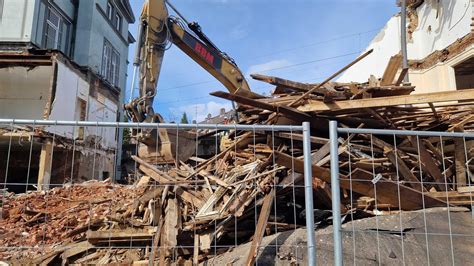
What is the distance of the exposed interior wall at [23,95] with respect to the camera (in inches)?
673

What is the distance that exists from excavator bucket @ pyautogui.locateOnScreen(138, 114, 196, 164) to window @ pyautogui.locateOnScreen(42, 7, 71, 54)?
13.2m

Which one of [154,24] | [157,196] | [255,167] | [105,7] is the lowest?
[157,196]

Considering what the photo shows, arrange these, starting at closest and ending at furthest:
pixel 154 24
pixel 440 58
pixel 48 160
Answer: pixel 154 24, pixel 440 58, pixel 48 160

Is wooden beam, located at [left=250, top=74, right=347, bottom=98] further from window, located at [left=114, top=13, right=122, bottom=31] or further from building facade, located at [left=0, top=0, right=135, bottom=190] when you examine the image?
window, located at [left=114, top=13, right=122, bottom=31]

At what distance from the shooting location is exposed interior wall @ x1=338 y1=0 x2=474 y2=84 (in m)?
11.0

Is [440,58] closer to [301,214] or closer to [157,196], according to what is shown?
[301,214]

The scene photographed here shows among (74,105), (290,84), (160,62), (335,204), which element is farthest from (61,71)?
(335,204)

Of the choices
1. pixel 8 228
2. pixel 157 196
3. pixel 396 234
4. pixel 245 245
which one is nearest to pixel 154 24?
pixel 157 196

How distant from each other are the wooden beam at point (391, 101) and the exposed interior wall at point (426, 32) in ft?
19.4

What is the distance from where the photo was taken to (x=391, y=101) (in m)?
5.88

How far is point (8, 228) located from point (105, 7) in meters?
17.8

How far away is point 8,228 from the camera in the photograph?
23.7 feet

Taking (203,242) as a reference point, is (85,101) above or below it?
above

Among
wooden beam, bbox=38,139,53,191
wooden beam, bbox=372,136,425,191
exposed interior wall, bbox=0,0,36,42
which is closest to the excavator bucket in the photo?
wooden beam, bbox=372,136,425,191
